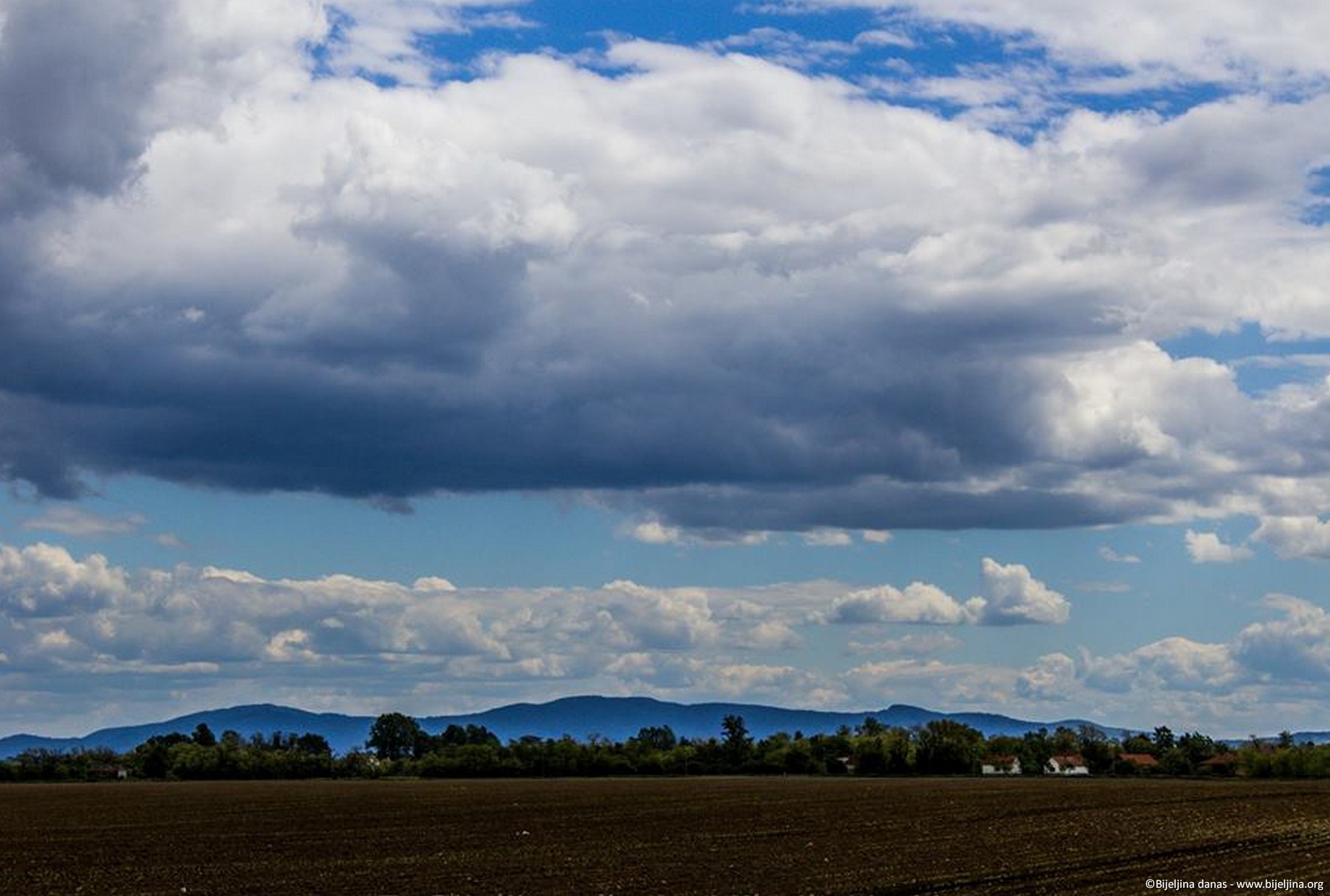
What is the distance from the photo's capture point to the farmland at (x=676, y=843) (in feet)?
167

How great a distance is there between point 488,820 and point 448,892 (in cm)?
4496

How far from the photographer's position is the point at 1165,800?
11400cm

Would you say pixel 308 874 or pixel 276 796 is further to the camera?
pixel 276 796

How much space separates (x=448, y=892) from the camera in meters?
48.0

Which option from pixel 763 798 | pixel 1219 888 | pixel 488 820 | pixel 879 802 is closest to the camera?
pixel 1219 888

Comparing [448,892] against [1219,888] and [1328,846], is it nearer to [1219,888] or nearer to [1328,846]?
[1219,888]

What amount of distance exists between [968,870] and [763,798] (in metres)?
69.3

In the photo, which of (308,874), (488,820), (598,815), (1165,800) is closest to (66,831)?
(488,820)

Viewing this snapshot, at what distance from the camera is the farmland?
5094 cm

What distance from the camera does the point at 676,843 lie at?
6925 centimetres

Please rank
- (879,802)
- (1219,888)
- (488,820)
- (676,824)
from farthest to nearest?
1. (879,802)
2. (488,820)
3. (676,824)
4. (1219,888)

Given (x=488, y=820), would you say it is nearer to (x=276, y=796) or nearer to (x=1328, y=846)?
(x=1328, y=846)

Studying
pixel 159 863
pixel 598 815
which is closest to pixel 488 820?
pixel 598 815

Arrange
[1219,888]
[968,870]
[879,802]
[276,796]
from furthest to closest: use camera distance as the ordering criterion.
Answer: [276,796] < [879,802] < [968,870] < [1219,888]
